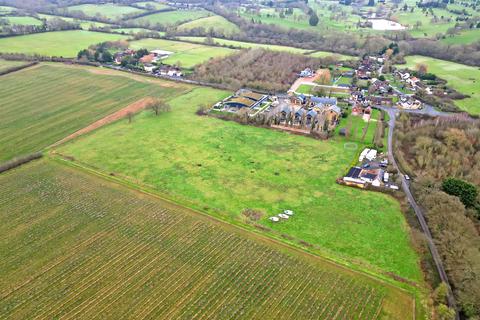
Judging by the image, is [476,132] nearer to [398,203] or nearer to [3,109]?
[398,203]

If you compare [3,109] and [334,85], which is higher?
[334,85]

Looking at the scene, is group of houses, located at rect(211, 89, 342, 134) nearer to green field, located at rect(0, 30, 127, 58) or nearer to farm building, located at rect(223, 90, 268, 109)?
farm building, located at rect(223, 90, 268, 109)

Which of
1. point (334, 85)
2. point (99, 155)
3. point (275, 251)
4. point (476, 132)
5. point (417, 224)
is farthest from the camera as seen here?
point (334, 85)

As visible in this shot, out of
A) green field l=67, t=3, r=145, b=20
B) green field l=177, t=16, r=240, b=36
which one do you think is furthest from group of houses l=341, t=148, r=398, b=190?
green field l=67, t=3, r=145, b=20

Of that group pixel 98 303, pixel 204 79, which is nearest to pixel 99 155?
pixel 98 303

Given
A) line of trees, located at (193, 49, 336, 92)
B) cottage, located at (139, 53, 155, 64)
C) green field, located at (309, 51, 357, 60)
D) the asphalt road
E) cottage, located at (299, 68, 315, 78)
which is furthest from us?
green field, located at (309, 51, 357, 60)
